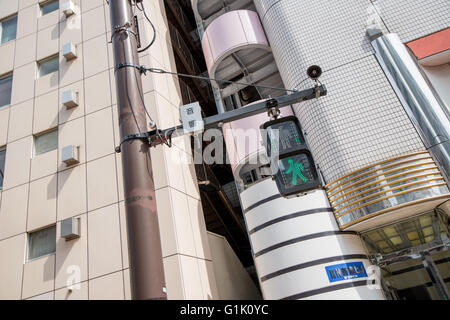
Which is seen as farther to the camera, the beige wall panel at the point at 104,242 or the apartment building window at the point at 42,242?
the apartment building window at the point at 42,242

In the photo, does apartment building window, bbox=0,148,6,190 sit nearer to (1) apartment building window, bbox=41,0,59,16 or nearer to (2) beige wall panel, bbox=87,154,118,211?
(2) beige wall panel, bbox=87,154,118,211

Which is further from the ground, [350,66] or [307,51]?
[307,51]

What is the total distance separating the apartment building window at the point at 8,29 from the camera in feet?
51.1

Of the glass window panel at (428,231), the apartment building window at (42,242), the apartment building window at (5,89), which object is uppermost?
the apartment building window at (5,89)

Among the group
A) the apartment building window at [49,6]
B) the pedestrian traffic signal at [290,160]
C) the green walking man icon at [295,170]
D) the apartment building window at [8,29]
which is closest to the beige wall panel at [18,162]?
the apartment building window at [8,29]

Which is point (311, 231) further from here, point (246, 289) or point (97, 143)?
point (97, 143)

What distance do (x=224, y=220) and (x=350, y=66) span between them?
791cm

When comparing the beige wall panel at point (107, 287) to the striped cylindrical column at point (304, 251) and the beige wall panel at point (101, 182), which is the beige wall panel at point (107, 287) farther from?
the striped cylindrical column at point (304, 251)

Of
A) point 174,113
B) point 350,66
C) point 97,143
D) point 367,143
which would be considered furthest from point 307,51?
point 97,143

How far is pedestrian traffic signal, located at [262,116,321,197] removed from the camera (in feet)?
13.8

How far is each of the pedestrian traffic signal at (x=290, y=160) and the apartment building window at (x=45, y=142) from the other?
10.0 meters

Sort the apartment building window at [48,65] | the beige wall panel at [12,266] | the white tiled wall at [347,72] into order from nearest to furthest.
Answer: the white tiled wall at [347,72]
the beige wall panel at [12,266]
the apartment building window at [48,65]

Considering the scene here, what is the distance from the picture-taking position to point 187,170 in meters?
11.5
